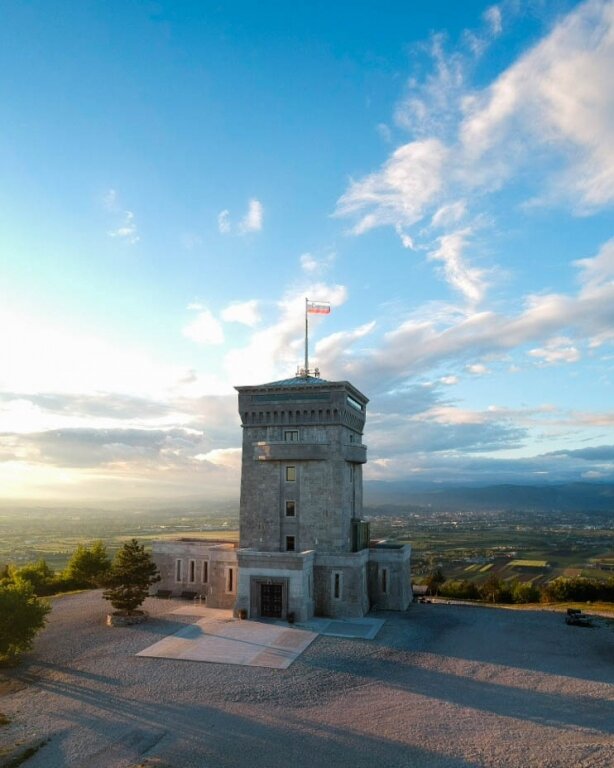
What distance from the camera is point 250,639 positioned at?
35625 millimetres

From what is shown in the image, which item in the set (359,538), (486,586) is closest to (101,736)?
(359,538)

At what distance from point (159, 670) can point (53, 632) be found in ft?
39.2

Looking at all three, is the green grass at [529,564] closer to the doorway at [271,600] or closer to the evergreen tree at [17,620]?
the doorway at [271,600]

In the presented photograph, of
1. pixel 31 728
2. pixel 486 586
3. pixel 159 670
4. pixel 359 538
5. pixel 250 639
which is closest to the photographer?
pixel 31 728

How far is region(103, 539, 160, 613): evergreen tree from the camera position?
4059 cm

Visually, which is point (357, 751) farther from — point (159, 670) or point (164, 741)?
point (159, 670)

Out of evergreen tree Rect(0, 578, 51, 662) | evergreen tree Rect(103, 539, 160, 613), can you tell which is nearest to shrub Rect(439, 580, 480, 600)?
evergreen tree Rect(103, 539, 160, 613)

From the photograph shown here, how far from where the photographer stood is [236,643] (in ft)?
114

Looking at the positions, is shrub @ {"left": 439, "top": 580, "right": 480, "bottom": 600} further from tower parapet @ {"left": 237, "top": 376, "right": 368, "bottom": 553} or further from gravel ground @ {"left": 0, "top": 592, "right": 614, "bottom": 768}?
gravel ground @ {"left": 0, "top": 592, "right": 614, "bottom": 768}

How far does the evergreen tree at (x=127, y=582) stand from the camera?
1598 inches

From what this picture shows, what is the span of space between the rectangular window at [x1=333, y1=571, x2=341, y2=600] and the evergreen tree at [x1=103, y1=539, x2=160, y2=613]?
45.3ft

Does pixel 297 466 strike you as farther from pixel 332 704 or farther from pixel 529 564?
pixel 529 564

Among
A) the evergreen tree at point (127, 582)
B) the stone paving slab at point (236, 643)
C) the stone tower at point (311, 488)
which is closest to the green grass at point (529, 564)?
the stone tower at point (311, 488)

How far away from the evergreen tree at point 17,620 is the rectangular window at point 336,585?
2049 centimetres
